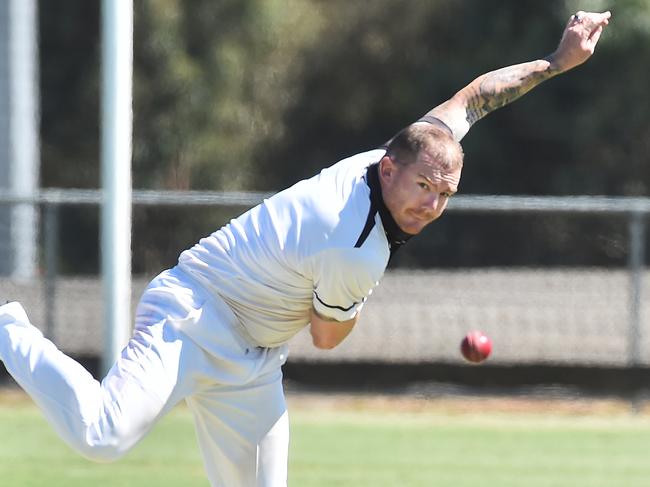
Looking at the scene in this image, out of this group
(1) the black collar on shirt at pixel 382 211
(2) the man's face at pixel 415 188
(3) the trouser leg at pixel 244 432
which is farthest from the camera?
(3) the trouser leg at pixel 244 432

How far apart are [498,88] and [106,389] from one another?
2296 mm

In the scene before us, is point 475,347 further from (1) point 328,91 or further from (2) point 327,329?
(1) point 328,91

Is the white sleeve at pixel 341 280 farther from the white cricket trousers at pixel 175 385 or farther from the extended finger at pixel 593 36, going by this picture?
the extended finger at pixel 593 36

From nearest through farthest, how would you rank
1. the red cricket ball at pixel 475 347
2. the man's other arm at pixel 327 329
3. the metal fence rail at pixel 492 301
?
1. the man's other arm at pixel 327 329
2. the red cricket ball at pixel 475 347
3. the metal fence rail at pixel 492 301

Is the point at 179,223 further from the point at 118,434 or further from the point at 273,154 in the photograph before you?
the point at 118,434

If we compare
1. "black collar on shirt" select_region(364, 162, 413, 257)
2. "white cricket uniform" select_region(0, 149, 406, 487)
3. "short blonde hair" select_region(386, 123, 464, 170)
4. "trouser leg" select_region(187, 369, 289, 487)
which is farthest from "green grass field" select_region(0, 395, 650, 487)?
"short blonde hair" select_region(386, 123, 464, 170)

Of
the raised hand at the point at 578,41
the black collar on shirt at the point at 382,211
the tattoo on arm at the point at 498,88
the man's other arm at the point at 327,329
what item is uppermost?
the raised hand at the point at 578,41

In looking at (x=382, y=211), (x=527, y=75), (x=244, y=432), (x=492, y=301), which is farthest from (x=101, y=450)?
(x=492, y=301)

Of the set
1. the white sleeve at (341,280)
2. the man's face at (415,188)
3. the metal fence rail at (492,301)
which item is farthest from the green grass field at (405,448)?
the man's face at (415,188)

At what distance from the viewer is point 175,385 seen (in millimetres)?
6223

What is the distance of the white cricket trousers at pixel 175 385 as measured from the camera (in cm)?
612

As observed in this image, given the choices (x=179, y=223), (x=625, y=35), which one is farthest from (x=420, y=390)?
(x=625, y=35)

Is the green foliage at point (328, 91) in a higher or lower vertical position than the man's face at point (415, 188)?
lower

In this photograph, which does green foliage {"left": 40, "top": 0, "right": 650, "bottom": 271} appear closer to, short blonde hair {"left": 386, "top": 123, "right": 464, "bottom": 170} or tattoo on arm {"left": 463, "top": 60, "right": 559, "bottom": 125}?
tattoo on arm {"left": 463, "top": 60, "right": 559, "bottom": 125}
